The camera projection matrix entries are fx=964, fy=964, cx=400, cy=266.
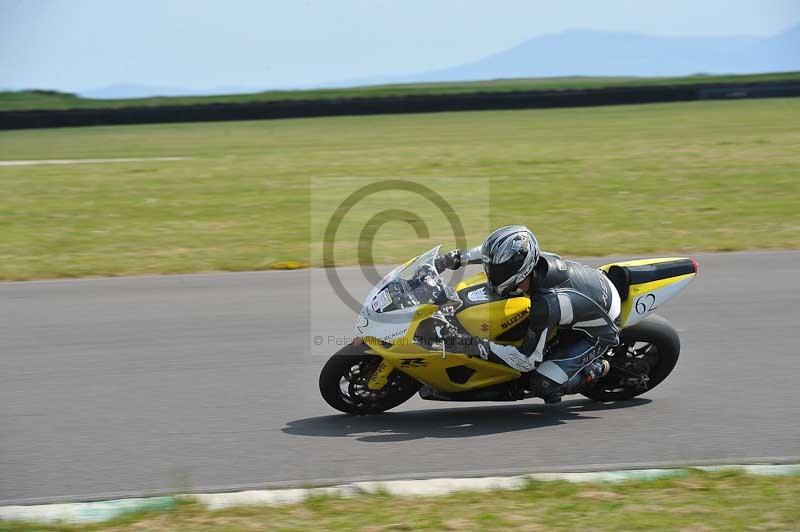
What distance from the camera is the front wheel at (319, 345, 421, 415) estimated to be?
6.08 meters

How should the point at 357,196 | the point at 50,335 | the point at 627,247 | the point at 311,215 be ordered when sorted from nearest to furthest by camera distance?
1. the point at 50,335
2. the point at 627,247
3. the point at 311,215
4. the point at 357,196

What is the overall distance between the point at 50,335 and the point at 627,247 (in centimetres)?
700

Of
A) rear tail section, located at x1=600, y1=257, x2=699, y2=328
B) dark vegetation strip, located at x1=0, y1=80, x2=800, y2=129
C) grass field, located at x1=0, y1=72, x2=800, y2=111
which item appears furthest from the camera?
grass field, located at x1=0, y1=72, x2=800, y2=111

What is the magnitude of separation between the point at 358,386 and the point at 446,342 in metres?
0.70

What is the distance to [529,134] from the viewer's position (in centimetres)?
2686

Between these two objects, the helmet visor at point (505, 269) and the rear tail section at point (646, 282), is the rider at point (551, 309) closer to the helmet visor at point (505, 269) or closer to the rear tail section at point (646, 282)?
the helmet visor at point (505, 269)

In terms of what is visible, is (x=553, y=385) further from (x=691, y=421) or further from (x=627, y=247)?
(x=627, y=247)

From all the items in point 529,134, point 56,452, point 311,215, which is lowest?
point 56,452

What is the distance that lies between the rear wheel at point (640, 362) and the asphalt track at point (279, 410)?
0.38ft

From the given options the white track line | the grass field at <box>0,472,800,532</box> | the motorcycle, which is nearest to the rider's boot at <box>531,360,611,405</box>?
the motorcycle

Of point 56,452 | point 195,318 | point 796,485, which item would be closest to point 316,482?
point 56,452

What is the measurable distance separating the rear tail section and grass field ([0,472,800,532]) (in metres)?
1.64

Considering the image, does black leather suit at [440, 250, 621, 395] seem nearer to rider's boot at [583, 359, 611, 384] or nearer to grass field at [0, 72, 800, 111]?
rider's boot at [583, 359, 611, 384]

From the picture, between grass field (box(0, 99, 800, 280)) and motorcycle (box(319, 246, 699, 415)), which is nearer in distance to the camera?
motorcycle (box(319, 246, 699, 415))
